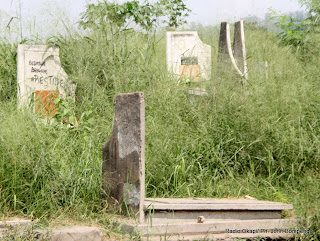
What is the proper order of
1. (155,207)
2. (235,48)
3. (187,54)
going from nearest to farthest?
(155,207) < (187,54) < (235,48)

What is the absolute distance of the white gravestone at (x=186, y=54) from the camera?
6375 mm

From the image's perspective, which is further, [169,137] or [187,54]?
[187,54]

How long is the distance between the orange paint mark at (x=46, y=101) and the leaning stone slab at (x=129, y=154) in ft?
6.03

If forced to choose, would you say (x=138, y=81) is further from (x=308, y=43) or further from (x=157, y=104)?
(x=308, y=43)

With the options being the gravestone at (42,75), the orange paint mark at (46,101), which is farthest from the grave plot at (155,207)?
the gravestone at (42,75)

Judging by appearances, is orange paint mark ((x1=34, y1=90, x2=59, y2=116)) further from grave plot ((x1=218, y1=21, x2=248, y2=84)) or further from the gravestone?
grave plot ((x1=218, y1=21, x2=248, y2=84))

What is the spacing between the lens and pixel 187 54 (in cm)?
673

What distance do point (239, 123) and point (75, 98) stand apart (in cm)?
211

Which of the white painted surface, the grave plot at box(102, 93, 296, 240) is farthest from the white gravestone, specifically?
the grave plot at box(102, 93, 296, 240)

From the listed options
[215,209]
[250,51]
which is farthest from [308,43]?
[215,209]

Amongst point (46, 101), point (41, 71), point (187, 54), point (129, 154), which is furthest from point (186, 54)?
point (129, 154)

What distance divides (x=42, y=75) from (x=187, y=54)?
2215 mm

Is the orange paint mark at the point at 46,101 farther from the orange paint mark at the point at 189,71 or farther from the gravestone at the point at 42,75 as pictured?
the orange paint mark at the point at 189,71

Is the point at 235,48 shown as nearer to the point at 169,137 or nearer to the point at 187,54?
the point at 187,54
